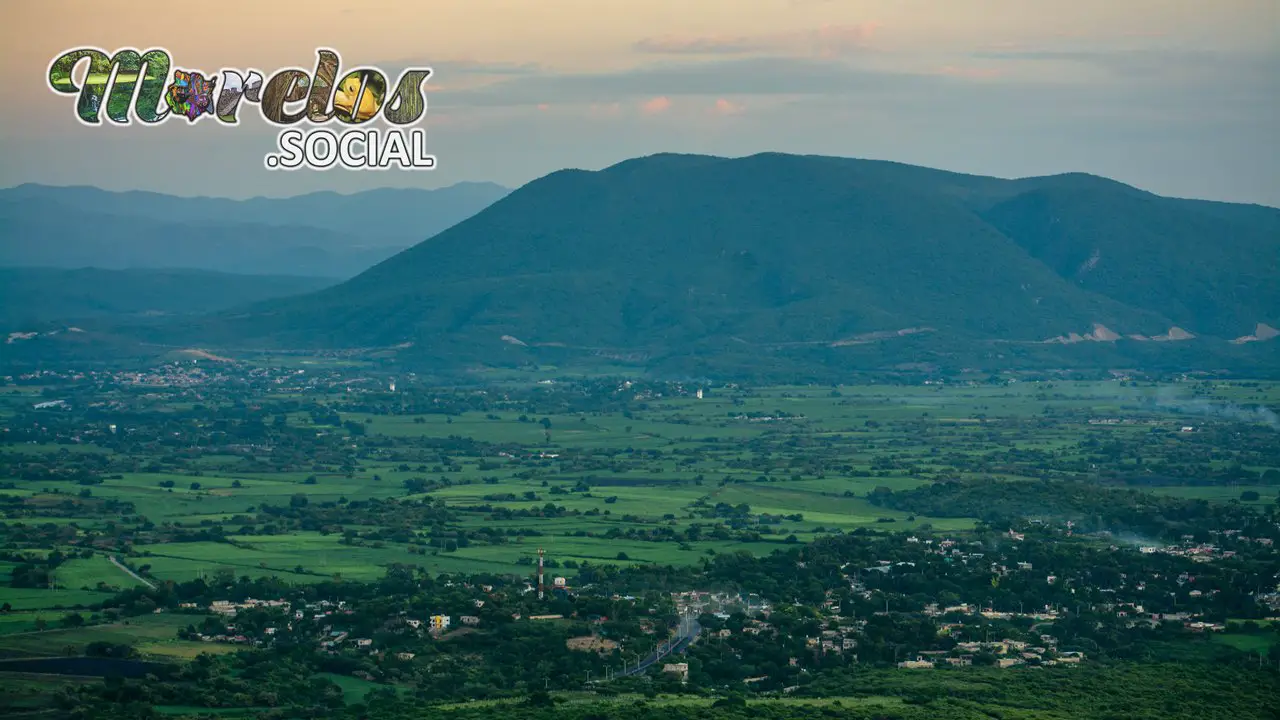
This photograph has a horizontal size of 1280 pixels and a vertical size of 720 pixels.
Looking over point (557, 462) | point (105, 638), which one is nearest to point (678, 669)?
point (105, 638)

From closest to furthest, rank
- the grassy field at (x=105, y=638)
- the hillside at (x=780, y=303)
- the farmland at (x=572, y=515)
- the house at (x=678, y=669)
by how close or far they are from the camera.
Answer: the house at (x=678, y=669) → the grassy field at (x=105, y=638) → the farmland at (x=572, y=515) → the hillside at (x=780, y=303)

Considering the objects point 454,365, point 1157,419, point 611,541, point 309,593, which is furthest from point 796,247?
point 309,593

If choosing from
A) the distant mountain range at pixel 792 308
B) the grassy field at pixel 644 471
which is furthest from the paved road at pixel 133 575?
the distant mountain range at pixel 792 308

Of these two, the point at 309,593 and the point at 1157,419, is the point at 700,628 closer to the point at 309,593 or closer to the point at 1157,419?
the point at 309,593

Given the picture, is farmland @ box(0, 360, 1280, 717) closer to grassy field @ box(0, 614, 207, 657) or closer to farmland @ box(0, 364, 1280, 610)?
grassy field @ box(0, 614, 207, 657)

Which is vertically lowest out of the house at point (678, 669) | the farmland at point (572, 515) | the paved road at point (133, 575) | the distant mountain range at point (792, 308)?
the house at point (678, 669)

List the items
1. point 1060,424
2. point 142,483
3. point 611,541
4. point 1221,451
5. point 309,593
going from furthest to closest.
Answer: point 1060,424, point 1221,451, point 142,483, point 611,541, point 309,593

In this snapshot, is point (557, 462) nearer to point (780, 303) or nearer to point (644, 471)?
point (644, 471)

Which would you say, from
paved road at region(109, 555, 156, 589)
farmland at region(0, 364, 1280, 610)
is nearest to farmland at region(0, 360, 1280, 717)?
paved road at region(109, 555, 156, 589)

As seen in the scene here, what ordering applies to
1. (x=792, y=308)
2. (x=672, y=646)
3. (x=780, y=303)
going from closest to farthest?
(x=672, y=646) → (x=792, y=308) → (x=780, y=303)

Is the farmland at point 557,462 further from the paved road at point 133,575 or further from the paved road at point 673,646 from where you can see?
the paved road at point 673,646

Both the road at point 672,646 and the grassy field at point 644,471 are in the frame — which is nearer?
the road at point 672,646
